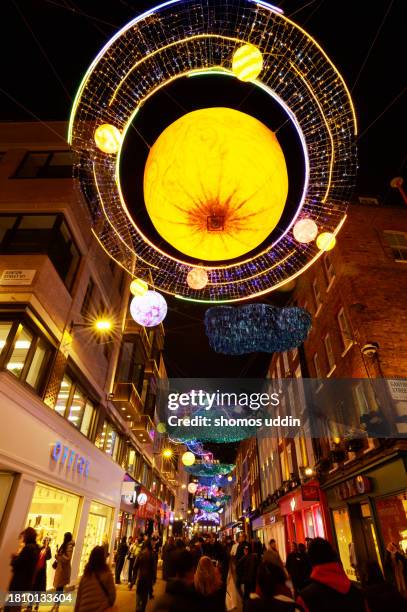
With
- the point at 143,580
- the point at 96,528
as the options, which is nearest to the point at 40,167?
the point at 143,580

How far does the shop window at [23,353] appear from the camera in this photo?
28.3 ft

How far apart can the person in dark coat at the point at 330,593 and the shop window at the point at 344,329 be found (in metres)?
12.4

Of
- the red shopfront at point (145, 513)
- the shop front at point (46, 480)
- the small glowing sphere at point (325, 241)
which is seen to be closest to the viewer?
the small glowing sphere at point (325, 241)

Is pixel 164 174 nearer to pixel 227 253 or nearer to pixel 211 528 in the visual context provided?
pixel 227 253

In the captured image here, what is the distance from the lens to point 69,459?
10.9 metres

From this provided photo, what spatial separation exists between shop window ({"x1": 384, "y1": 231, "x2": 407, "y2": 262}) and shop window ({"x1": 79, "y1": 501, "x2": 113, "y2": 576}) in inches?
662

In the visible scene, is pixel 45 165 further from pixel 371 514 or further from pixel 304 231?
pixel 371 514

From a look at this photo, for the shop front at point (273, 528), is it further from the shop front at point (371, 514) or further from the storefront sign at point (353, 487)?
the storefront sign at point (353, 487)

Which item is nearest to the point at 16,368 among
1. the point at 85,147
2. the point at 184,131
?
the point at 85,147

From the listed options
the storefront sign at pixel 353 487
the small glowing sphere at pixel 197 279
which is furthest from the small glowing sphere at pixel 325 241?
the storefront sign at pixel 353 487

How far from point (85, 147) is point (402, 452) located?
11.8 metres

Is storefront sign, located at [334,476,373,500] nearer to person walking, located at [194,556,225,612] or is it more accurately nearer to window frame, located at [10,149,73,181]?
person walking, located at [194,556,225,612]

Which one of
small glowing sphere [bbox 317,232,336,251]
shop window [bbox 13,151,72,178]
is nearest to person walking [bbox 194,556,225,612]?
small glowing sphere [bbox 317,232,336,251]

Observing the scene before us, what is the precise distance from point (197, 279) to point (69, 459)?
29.2ft
